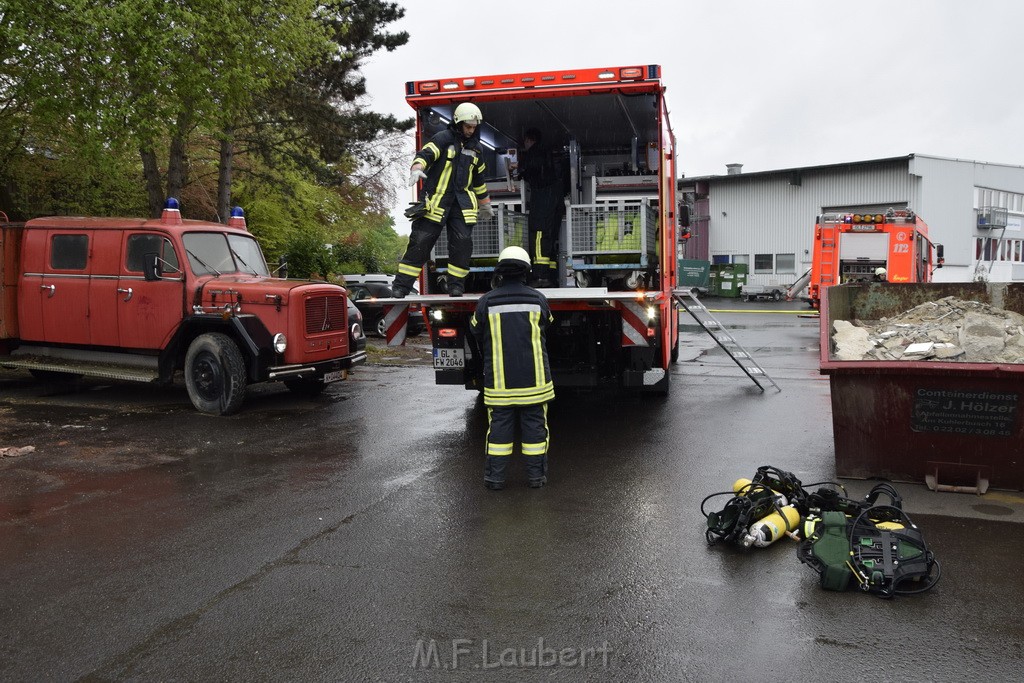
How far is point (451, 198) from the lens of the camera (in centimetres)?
819

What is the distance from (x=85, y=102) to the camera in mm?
12422

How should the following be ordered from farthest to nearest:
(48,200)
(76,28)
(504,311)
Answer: (48,200), (76,28), (504,311)

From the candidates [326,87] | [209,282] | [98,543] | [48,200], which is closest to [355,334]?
[209,282]

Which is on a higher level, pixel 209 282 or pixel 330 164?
pixel 330 164

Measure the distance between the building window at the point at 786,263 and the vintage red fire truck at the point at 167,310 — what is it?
108 ft

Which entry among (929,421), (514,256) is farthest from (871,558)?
(514,256)

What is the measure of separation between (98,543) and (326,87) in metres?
19.3

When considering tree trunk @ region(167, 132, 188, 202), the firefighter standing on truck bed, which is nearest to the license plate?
the firefighter standing on truck bed

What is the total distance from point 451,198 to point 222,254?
327 centimetres

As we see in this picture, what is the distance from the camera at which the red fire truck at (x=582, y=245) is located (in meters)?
7.73

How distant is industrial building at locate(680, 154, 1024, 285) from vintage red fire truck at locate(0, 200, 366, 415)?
30376 mm

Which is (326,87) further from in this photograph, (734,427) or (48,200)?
(734,427)

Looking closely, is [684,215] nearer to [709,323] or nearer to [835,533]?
[709,323]

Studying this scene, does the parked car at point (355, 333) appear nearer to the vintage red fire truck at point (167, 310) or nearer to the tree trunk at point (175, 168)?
the vintage red fire truck at point (167, 310)
